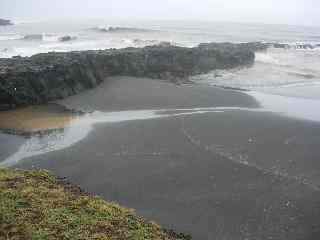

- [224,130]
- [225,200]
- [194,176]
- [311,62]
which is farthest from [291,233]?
[311,62]

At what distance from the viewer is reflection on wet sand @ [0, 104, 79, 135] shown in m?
22.2

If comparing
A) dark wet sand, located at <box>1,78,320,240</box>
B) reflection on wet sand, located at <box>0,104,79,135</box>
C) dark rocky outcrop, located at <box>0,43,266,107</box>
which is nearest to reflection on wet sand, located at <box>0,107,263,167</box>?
reflection on wet sand, located at <box>0,104,79,135</box>

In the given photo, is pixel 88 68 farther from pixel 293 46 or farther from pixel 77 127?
pixel 293 46

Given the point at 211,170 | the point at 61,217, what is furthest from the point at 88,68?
the point at 61,217

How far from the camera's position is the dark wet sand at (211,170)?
44.0ft

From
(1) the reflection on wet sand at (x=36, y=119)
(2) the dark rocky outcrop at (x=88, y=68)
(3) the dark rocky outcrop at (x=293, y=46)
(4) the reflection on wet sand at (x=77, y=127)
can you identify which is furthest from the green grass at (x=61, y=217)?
(3) the dark rocky outcrop at (x=293, y=46)

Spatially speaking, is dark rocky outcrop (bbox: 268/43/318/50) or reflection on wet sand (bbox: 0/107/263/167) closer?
reflection on wet sand (bbox: 0/107/263/167)

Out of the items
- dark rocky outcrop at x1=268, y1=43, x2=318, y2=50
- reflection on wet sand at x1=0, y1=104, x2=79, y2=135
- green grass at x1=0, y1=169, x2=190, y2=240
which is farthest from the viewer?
dark rocky outcrop at x1=268, y1=43, x2=318, y2=50

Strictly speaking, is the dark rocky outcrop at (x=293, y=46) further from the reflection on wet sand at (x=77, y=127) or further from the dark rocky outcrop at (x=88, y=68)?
the reflection on wet sand at (x=77, y=127)

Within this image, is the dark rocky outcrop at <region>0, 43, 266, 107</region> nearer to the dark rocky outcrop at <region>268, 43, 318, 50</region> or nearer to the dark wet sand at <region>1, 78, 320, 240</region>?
the dark wet sand at <region>1, 78, 320, 240</region>

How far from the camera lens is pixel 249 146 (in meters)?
19.3

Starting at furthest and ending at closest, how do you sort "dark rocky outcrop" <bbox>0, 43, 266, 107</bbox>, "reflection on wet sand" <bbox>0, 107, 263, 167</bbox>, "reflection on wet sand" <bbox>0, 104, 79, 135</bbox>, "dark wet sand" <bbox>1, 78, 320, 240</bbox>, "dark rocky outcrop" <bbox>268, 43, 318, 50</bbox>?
"dark rocky outcrop" <bbox>268, 43, 318, 50</bbox> < "dark rocky outcrop" <bbox>0, 43, 266, 107</bbox> < "reflection on wet sand" <bbox>0, 104, 79, 135</bbox> < "reflection on wet sand" <bbox>0, 107, 263, 167</bbox> < "dark wet sand" <bbox>1, 78, 320, 240</bbox>

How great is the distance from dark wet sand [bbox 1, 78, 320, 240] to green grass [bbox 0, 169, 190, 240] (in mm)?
1327

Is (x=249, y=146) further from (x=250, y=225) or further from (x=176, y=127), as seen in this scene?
(x=250, y=225)
